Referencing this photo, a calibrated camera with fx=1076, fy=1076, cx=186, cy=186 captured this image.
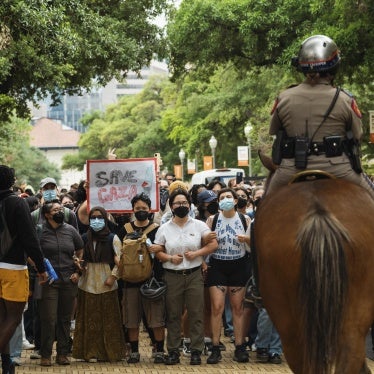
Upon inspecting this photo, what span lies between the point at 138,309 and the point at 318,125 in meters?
6.93

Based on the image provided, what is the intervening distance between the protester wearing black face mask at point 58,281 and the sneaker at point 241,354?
6.90 ft

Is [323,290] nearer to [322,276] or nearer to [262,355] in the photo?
[322,276]

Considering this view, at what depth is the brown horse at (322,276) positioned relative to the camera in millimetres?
6254

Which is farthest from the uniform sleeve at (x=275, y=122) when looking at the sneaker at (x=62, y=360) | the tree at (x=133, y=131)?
the tree at (x=133, y=131)

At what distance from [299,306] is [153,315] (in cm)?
732

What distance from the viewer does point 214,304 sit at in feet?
44.7

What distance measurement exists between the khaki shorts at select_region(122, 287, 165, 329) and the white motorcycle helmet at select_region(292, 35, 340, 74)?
6.74 m

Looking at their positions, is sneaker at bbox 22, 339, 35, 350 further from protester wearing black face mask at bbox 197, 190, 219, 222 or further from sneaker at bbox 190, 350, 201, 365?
protester wearing black face mask at bbox 197, 190, 219, 222

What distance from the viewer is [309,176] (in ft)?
23.2

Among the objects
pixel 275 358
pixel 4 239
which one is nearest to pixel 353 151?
pixel 4 239

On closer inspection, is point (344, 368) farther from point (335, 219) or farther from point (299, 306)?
point (335, 219)

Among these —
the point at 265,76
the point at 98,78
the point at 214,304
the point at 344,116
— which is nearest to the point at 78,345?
the point at 214,304

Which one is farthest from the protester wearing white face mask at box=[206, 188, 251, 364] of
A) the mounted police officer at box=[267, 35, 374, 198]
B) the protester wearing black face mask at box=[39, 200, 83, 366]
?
the mounted police officer at box=[267, 35, 374, 198]

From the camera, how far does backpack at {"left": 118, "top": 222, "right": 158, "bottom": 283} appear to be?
13.3 metres
